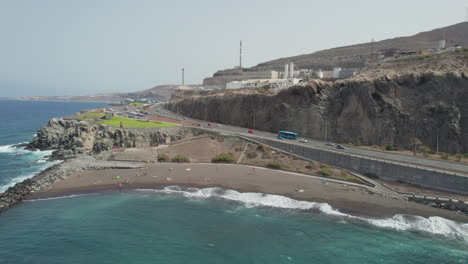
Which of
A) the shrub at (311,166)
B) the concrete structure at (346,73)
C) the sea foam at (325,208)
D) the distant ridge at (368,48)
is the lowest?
the sea foam at (325,208)

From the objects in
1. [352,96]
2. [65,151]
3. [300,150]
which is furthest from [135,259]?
[352,96]

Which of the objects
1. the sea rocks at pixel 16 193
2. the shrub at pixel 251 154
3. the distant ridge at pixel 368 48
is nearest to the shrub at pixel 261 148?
the shrub at pixel 251 154

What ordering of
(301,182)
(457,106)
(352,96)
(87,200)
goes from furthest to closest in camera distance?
1. (352,96)
2. (457,106)
3. (301,182)
4. (87,200)

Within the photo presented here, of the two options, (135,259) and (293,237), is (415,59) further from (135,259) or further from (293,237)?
(135,259)

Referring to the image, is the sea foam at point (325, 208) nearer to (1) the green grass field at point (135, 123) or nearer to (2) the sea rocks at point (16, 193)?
(2) the sea rocks at point (16, 193)

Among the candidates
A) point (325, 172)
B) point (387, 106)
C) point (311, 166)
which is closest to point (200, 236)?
point (325, 172)

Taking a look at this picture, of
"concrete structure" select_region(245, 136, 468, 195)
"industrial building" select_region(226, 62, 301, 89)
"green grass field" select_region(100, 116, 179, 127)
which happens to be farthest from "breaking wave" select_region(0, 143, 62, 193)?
"industrial building" select_region(226, 62, 301, 89)
